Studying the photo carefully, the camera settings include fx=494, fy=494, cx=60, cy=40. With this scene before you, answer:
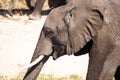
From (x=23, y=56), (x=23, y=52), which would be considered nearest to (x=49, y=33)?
(x=23, y=56)

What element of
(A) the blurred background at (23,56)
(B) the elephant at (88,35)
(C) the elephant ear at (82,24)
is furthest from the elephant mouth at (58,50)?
(A) the blurred background at (23,56)

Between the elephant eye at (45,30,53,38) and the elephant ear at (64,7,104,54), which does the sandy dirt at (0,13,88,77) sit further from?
the elephant ear at (64,7,104,54)

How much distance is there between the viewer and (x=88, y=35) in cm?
394

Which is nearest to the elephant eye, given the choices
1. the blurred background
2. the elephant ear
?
the elephant ear

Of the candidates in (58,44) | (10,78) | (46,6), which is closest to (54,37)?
(58,44)

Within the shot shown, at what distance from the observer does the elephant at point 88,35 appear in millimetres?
3906

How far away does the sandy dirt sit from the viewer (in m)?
6.22

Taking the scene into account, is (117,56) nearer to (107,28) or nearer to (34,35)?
(107,28)

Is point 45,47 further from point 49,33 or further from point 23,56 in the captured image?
point 23,56

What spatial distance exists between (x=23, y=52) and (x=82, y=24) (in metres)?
3.21

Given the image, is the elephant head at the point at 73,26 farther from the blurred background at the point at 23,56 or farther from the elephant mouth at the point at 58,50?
the blurred background at the point at 23,56

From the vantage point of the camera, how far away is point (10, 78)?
19.0 ft

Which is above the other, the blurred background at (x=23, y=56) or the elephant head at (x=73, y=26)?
the elephant head at (x=73, y=26)

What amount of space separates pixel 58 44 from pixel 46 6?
5.96m
